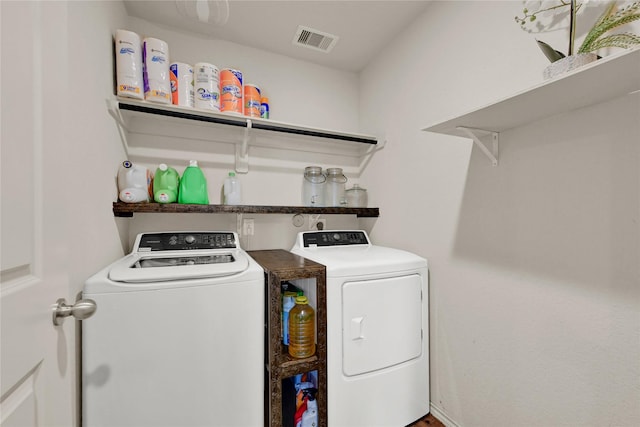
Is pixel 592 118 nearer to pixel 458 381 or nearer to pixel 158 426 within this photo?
pixel 458 381

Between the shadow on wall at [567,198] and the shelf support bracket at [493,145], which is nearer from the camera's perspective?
the shadow on wall at [567,198]

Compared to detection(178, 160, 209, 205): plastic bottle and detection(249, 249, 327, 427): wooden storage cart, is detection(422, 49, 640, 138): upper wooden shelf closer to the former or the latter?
detection(249, 249, 327, 427): wooden storage cart

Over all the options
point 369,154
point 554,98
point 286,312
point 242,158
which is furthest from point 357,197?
point 554,98

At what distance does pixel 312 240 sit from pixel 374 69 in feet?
Result: 5.12

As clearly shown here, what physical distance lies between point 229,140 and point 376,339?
1704 mm

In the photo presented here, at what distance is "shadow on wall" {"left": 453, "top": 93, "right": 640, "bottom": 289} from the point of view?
95cm

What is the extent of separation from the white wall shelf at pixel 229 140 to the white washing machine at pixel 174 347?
909mm

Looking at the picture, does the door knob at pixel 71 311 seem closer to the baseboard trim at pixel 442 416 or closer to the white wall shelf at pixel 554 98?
the white wall shelf at pixel 554 98

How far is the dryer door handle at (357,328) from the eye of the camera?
1432 millimetres

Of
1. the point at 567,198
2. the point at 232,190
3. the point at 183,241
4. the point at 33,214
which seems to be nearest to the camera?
the point at 33,214

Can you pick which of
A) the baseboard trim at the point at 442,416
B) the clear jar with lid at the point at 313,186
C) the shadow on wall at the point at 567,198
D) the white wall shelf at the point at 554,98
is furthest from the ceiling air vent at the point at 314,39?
the baseboard trim at the point at 442,416

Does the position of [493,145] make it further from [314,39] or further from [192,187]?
[192,187]

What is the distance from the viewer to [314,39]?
2064 mm

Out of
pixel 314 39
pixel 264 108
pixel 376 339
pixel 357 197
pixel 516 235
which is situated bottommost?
pixel 376 339
